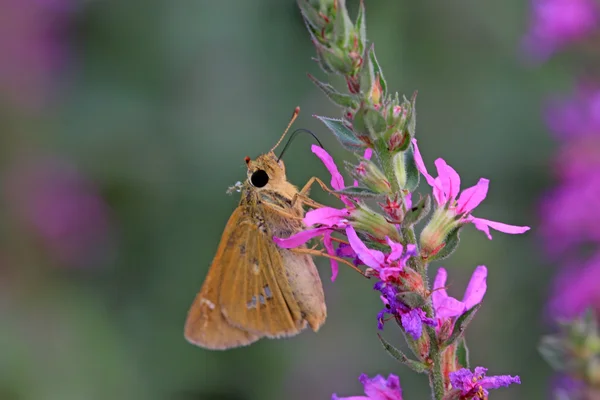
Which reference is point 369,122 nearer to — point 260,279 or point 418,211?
point 418,211

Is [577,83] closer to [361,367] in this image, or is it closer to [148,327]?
[361,367]

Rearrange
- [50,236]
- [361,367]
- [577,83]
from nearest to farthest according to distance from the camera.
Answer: [577,83], [361,367], [50,236]

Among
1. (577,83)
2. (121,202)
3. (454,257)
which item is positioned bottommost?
(454,257)

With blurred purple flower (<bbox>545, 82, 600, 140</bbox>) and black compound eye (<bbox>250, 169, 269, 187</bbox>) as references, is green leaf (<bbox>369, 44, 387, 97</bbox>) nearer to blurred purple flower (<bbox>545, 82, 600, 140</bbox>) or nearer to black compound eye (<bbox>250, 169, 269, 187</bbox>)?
black compound eye (<bbox>250, 169, 269, 187</bbox>)

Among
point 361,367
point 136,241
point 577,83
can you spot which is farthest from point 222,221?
point 577,83

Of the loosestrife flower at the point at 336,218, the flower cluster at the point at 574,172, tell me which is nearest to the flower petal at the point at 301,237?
the loosestrife flower at the point at 336,218

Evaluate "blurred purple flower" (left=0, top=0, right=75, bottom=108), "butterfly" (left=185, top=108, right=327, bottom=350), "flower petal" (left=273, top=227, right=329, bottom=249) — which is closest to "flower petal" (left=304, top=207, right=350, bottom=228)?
"flower petal" (left=273, top=227, right=329, bottom=249)

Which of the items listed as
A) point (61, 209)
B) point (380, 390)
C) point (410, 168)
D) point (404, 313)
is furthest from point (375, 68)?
point (61, 209)
